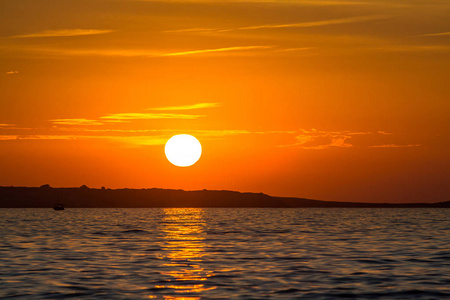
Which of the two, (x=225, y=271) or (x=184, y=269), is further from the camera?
(x=184, y=269)

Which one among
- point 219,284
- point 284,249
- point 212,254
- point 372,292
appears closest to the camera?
point 372,292

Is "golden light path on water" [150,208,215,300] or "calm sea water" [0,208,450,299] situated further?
"golden light path on water" [150,208,215,300]

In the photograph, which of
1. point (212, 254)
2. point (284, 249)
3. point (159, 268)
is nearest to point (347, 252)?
point (284, 249)

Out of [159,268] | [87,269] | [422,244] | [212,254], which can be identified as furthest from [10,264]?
[422,244]

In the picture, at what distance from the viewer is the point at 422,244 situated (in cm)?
6681

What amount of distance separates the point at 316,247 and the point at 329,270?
62.6ft

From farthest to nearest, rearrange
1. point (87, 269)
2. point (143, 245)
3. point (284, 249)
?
point (143, 245) < point (284, 249) < point (87, 269)

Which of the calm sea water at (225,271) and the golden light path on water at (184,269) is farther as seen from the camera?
the golden light path on water at (184,269)

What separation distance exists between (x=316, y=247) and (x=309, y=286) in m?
26.2

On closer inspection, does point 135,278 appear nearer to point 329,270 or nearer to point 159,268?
point 159,268

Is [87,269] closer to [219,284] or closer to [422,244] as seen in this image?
[219,284]

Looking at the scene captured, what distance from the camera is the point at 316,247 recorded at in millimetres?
62594

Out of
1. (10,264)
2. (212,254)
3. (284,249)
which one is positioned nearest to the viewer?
(10,264)

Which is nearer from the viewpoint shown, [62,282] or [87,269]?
[62,282]
